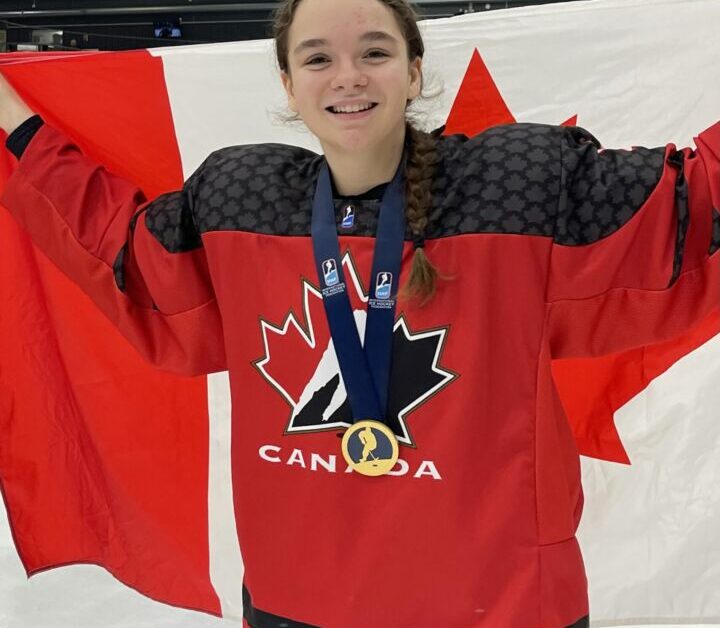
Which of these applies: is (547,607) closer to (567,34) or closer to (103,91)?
(567,34)

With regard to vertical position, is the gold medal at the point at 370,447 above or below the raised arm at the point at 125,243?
below

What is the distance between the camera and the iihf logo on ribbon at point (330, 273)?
1.06 metres

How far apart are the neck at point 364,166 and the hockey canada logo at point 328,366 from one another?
101mm

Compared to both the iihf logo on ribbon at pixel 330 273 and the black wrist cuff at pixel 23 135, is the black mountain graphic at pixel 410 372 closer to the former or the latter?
the iihf logo on ribbon at pixel 330 273

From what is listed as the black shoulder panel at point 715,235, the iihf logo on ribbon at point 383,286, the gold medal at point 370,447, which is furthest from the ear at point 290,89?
the black shoulder panel at point 715,235

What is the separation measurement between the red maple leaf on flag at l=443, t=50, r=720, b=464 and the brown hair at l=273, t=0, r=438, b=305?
1.49 feet

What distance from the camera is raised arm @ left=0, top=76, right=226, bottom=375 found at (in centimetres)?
123

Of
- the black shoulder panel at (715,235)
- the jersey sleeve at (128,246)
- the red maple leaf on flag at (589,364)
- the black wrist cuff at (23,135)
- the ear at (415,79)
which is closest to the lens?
the black shoulder panel at (715,235)

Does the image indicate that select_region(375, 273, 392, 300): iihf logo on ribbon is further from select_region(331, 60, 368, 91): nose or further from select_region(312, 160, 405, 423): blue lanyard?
select_region(331, 60, 368, 91): nose

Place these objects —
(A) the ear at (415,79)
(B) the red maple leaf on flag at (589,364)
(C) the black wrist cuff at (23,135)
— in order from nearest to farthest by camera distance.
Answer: (A) the ear at (415,79), (C) the black wrist cuff at (23,135), (B) the red maple leaf on flag at (589,364)

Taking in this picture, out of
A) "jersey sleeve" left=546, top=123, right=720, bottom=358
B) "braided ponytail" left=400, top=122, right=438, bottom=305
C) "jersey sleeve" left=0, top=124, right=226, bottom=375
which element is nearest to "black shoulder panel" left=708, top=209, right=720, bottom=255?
"jersey sleeve" left=546, top=123, right=720, bottom=358

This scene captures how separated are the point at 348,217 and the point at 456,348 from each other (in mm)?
215

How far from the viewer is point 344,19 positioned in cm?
104

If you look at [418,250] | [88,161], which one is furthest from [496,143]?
[88,161]
